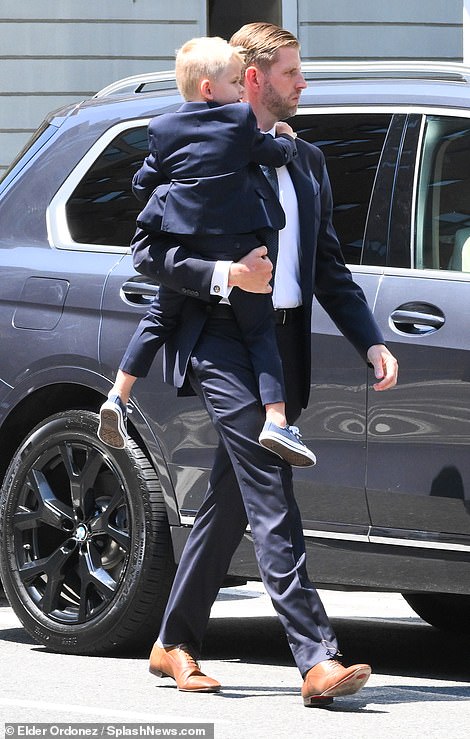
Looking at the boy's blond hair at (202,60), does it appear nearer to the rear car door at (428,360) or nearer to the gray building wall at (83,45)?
the rear car door at (428,360)

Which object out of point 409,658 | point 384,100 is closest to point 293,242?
point 384,100

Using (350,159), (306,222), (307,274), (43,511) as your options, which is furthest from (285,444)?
(43,511)

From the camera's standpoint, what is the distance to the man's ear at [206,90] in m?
4.50

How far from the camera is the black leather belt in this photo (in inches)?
180

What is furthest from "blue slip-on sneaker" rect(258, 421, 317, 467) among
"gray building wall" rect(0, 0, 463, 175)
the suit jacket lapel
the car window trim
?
"gray building wall" rect(0, 0, 463, 175)

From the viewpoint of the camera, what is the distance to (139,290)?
518 centimetres

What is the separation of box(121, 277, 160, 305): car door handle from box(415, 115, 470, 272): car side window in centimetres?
82

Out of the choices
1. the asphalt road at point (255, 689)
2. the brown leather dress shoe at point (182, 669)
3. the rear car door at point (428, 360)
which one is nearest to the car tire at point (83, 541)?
the asphalt road at point (255, 689)

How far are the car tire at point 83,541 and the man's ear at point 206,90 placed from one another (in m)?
1.21

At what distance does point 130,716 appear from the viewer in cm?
443

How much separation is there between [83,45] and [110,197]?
10.5 m

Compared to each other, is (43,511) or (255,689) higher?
(43,511)

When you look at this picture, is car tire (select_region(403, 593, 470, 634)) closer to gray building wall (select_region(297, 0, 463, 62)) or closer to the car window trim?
the car window trim

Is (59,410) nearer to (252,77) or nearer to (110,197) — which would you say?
(110,197)
